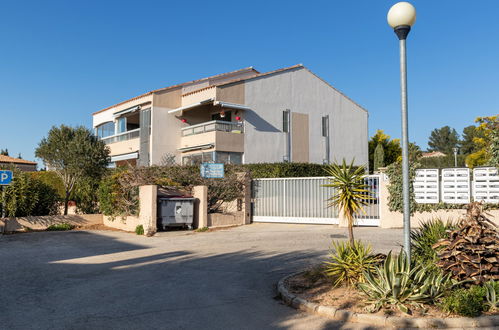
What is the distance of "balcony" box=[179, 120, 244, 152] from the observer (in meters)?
26.0

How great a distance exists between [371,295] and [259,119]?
2274 centimetres

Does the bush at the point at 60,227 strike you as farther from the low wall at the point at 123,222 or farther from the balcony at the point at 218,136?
the balcony at the point at 218,136

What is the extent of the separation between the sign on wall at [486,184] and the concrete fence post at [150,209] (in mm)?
11467

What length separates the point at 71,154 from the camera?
19.1 m

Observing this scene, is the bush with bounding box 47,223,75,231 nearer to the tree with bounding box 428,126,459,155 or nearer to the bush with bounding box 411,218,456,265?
the bush with bounding box 411,218,456,265

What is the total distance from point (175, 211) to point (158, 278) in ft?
26.2

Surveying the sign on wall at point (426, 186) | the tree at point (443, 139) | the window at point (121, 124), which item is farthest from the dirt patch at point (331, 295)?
the tree at point (443, 139)

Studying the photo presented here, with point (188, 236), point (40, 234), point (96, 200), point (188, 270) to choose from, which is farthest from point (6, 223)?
point (188, 270)

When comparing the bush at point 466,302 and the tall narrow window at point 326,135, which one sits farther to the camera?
the tall narrow window at point 326,135

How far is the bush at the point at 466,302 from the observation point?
5.50 m

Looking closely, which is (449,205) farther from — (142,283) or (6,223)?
(6,223)

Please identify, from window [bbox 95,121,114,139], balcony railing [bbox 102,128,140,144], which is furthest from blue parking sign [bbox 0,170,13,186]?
window [bbox 95,121,114,139]

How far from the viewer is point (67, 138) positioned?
19484 millimetres

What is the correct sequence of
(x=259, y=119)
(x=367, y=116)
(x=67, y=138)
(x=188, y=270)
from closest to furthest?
(x=188, y=270), (x=67, y=138), (x=259, y=119), (x=367, y=116)
